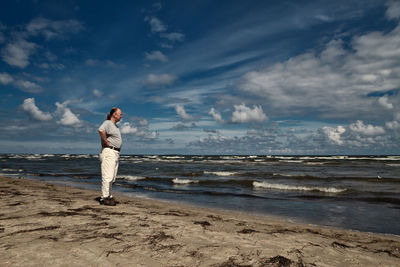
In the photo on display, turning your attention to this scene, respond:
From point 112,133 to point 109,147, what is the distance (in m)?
0.39

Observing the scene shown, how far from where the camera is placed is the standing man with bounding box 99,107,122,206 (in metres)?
6.57

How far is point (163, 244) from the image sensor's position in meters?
3.78

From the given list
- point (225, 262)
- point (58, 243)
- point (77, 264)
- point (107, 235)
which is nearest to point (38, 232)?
point (58, 243)

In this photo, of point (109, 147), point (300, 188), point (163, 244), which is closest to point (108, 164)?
point (109, 147)

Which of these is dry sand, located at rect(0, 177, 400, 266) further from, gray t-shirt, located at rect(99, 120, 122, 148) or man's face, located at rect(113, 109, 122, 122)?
man's face, located at rect(113, 109, 122, 122)

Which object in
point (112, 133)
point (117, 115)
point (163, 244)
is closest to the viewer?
point (163, 244)

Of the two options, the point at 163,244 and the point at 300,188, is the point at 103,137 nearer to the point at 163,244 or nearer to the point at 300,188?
the point at 163,244

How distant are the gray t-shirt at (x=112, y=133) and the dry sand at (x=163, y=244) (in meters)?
1.88

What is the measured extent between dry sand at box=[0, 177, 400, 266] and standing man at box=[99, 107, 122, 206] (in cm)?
131

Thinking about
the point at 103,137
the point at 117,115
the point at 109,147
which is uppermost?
the point at 117,115

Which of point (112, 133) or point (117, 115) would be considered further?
point (117, 115)

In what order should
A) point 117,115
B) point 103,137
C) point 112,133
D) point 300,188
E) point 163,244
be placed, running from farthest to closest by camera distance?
point 300,188, point 117,115, point 112,133, point 103,137, point 163,244

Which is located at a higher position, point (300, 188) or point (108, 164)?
point (108, 164)

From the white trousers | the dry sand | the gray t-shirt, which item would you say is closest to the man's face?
the gray t-shirt
